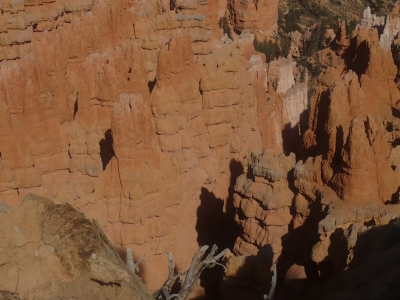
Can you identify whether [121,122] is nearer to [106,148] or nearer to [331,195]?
[106,148]

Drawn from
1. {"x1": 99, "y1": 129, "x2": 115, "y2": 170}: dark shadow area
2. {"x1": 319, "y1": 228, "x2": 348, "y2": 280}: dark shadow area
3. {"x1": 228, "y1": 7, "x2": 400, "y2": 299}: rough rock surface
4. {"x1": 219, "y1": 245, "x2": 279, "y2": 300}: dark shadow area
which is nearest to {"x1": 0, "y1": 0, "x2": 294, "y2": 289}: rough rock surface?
{"x1": 99, "y1": 129, "x2": 115, "y2": 170}: dark shadow area

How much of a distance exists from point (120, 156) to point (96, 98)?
88.5 inches

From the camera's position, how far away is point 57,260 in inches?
217

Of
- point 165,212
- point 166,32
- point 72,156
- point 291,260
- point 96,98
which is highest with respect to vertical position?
point 166,32

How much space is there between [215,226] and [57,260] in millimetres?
10199

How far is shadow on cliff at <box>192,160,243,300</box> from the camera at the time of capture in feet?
47.4

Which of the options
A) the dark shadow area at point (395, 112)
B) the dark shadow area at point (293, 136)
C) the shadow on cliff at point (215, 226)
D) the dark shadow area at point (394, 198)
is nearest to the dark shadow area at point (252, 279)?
the shadow on cliff at point (215, 226)

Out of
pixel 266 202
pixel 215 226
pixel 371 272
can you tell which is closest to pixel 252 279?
pixel 266 202

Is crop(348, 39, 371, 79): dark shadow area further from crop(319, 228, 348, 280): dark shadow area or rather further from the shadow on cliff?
crop(319, 228, 348, 280): dark shadow area

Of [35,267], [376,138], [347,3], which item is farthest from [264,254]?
[347,3]

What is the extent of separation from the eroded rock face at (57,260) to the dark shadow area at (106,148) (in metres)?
8.04

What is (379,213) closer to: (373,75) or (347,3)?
(373,75)

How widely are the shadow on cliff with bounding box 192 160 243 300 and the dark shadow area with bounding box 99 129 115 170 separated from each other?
2675mm

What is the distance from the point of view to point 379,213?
39.4 ft
